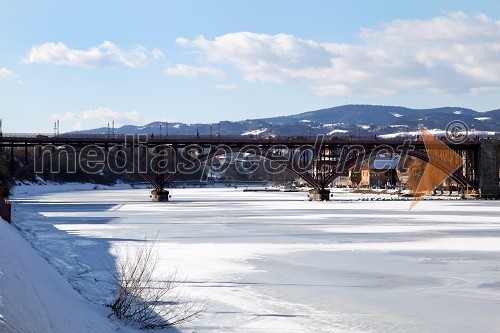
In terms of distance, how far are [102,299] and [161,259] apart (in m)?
7.72

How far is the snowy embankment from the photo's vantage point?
27.6 feet

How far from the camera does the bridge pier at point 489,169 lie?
96.9 m

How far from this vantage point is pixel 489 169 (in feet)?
320

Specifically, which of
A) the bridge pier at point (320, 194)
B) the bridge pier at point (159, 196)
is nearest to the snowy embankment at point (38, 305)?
the bridge pier at point (159, 196)

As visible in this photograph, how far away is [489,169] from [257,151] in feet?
119

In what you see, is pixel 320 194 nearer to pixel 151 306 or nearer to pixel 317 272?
pixel 317 272

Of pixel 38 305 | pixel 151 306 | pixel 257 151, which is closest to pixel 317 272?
pixel 151 306

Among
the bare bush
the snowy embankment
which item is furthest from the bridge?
the snowy embankment

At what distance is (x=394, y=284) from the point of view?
60.1ft

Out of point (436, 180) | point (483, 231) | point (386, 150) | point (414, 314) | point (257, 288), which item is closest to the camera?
point (414, 314)

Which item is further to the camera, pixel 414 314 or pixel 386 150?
pixel 386 150

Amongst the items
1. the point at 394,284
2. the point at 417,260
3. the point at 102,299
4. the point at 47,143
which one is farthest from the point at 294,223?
the point at 47,143

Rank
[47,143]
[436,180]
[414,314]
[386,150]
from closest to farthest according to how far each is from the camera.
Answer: [414,314], [47,143], [386,150], [436,180]

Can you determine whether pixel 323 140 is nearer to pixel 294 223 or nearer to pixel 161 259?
pixel 294 223
